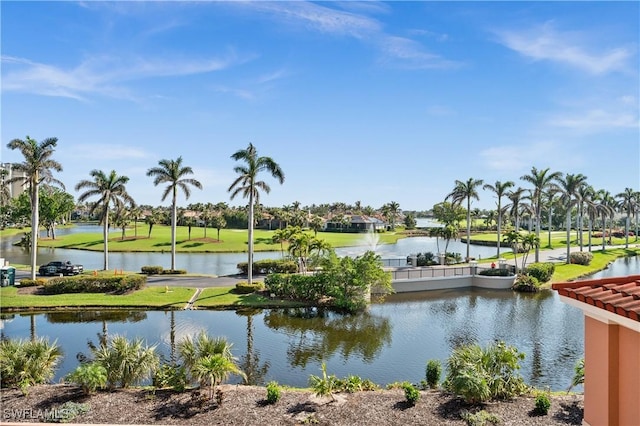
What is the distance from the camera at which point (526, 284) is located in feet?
123

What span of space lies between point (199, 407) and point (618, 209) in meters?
103

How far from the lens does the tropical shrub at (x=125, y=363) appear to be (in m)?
13.0

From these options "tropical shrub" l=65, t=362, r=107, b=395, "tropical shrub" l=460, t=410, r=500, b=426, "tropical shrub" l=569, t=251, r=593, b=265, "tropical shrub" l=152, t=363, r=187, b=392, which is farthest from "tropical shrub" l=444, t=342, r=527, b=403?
"tropical shrub" l=569, t=251, r=593, b=265

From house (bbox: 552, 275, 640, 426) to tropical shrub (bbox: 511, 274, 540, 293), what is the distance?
3492cm

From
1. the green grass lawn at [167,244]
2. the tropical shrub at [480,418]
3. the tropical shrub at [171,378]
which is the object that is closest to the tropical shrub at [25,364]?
the tropical shrub at [171,378]

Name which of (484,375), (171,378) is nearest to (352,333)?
(484,375)

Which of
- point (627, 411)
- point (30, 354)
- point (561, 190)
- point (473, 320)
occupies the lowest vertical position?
point (473, 320)

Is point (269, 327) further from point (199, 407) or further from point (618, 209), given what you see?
point (618, 209)

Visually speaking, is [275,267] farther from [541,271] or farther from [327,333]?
[541,271]

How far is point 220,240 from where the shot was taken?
79562mm

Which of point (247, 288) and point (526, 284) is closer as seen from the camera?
point (247, 288)

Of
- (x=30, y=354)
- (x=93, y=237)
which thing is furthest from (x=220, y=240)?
(x=30, y=354)

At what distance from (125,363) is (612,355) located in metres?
12.5

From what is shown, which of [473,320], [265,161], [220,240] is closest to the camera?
[473,320]
